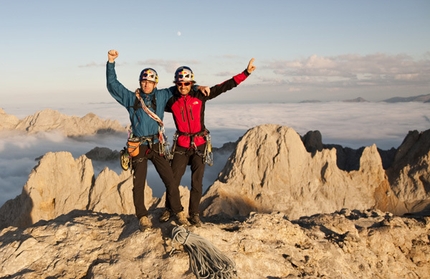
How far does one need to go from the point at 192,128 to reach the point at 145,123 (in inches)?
40.1

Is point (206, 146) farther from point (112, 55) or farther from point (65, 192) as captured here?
Result: point (65, 192)

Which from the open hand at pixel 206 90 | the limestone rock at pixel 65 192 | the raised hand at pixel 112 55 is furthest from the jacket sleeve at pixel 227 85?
the limestone rock at pixel 65 192

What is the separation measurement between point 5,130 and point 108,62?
170333mm

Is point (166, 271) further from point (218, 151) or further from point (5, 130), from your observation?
point (5, 130)

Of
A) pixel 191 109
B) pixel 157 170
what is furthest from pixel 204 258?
pixel 191 109

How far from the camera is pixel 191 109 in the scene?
770cm

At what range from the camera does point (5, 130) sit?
153625 millimetres

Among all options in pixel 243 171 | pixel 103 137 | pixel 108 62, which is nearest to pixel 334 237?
pixel 108 62

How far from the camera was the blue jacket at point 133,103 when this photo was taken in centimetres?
748

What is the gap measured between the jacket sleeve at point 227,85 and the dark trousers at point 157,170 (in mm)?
1662

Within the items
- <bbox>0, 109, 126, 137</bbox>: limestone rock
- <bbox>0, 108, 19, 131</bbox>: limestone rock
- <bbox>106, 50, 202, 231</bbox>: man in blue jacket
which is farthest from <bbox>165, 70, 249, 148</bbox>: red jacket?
<bbox>0, 108, 19, 131</bbox>: limestone rock

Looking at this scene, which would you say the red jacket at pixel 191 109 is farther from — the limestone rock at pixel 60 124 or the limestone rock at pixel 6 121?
the limestone rock at pixel 6 121

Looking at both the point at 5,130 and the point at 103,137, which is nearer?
the point at 5,130

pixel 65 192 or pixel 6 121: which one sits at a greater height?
pixel 65 192
